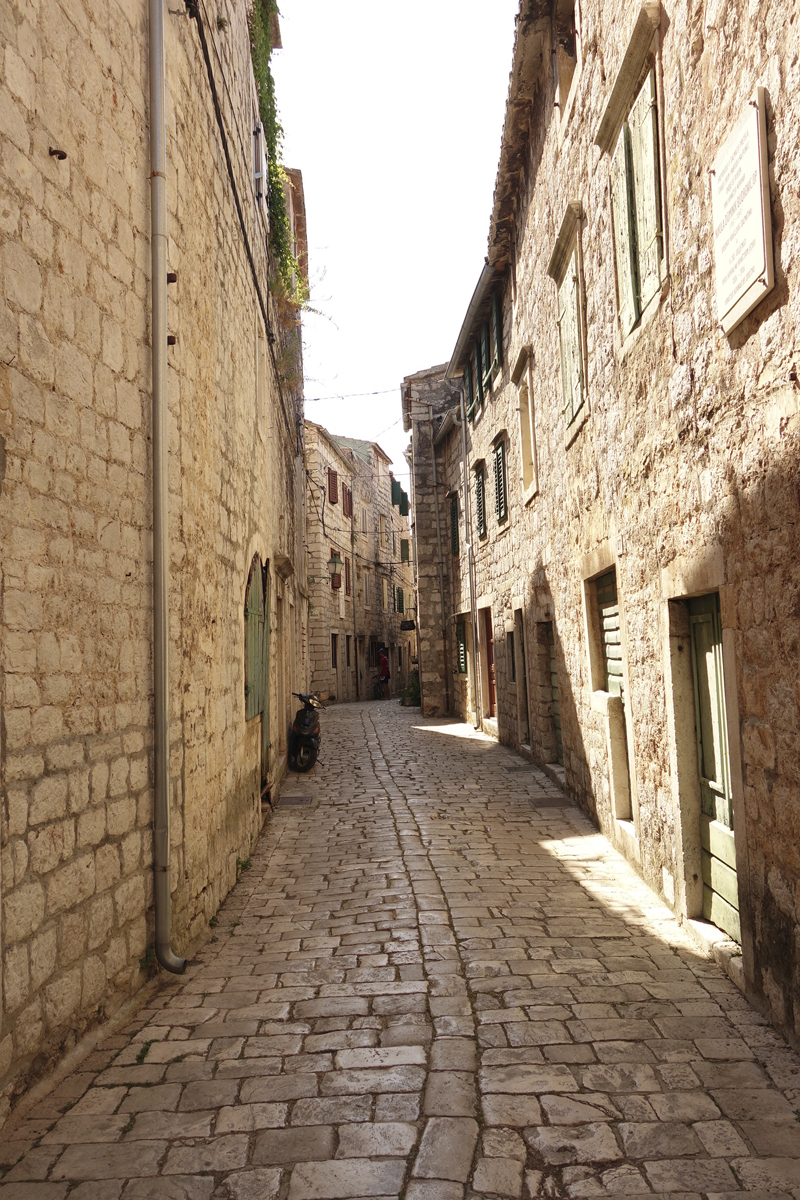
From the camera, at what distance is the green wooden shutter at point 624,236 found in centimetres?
541

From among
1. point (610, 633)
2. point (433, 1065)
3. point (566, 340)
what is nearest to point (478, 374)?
point (566, 340)

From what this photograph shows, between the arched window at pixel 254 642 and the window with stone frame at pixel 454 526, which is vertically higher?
the window with stone frame at pixel 454 526

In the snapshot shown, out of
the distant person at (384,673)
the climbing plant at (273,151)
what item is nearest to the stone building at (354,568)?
the distant person at (384,673)

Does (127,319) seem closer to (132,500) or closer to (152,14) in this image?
(132,500)

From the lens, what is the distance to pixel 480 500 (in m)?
15.1

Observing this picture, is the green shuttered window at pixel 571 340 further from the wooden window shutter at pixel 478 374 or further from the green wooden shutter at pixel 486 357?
the wooden window shutter at pixel 478 374

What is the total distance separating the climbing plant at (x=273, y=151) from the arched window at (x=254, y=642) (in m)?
4.11

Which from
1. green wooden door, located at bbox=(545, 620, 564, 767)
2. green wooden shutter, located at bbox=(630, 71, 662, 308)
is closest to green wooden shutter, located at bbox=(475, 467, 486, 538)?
green wooden door, located at bbox=(545, 620, 564, 767)

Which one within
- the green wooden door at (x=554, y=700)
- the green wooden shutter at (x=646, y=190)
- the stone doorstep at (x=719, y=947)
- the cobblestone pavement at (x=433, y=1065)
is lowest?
the cobblestone pavement at (x=433, y=1065)

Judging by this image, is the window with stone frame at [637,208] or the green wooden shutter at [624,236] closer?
the window with stone frame at [637,208]

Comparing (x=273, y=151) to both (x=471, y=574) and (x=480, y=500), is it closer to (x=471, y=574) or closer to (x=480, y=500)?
(x=480, y=500)

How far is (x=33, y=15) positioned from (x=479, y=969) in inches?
180

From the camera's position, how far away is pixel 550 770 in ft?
32.2

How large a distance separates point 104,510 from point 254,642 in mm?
3796
